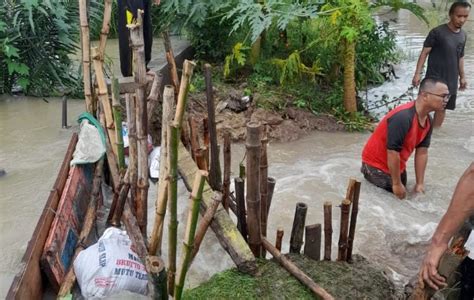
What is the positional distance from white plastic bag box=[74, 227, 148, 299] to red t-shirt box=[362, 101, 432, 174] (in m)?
2.44

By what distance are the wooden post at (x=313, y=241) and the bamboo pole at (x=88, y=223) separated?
1340mm

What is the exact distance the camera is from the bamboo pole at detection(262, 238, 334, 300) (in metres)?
2.50

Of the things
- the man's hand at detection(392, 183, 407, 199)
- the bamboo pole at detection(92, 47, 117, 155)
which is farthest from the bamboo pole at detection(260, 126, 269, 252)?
the man's hand at detection(392, 183, 407, 199)

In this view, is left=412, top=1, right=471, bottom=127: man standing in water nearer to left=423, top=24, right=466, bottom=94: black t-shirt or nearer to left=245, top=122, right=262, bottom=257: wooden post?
left=423, top=24, right=466, bottom=94: black t-shirt

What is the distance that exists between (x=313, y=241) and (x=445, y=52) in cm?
397

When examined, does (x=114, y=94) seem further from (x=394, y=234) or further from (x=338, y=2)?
(x=338, y=2)

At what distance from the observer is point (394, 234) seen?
4.25 metres

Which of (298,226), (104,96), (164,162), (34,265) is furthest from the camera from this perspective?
(104,96)

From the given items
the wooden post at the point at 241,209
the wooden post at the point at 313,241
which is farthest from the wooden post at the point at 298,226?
the wooden post at the point at 241,209

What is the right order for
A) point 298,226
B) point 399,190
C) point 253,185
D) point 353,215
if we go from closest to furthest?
1. point 253,185
2. point 298,226
3. point 353,215
4. point 399,190

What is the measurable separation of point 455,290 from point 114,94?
7.32 ft

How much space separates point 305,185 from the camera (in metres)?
5.11

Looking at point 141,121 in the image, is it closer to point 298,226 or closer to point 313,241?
point 298,226

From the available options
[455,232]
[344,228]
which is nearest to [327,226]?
[344,228]
